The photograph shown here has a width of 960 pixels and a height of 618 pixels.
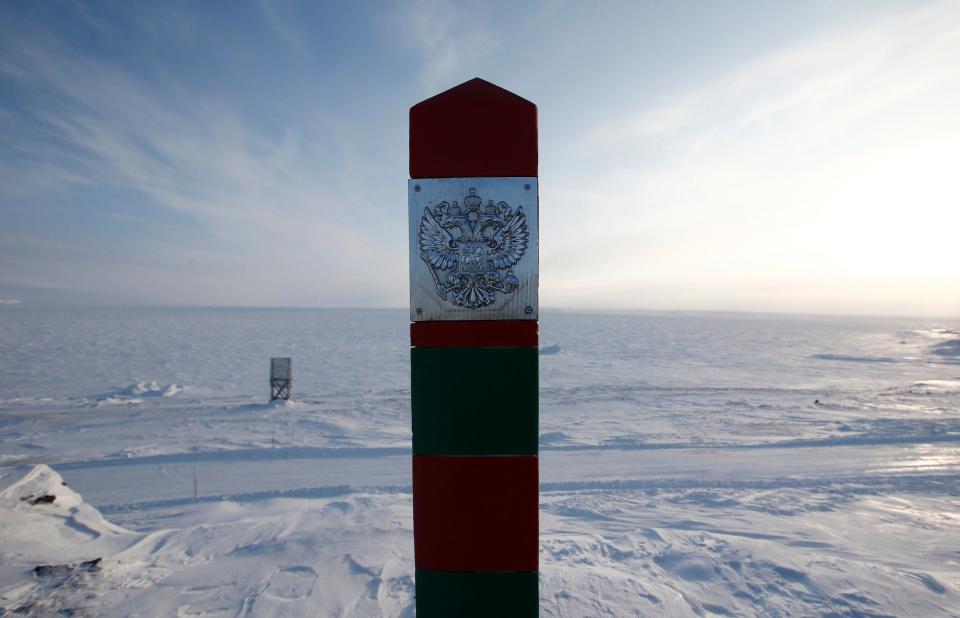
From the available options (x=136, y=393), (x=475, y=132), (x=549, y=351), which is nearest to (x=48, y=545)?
(x=475, y=132)

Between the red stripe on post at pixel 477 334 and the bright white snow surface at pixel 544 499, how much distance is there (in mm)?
265

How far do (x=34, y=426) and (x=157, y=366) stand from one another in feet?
35.0

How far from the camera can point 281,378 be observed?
1333cm

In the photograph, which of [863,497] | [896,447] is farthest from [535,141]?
[896,447]

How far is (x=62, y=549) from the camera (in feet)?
12.8

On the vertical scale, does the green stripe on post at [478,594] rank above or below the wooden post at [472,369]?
below

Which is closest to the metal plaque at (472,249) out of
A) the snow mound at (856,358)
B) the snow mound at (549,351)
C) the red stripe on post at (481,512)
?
the red stripe on post at (481,512)

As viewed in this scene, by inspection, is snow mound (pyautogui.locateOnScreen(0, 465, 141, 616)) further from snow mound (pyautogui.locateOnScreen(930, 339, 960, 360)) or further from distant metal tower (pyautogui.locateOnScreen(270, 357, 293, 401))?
snow mound (pyautogui.locateOnScreen(930, 339, 960, 360))

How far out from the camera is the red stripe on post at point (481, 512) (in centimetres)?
193

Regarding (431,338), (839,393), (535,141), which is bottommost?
(839,393)

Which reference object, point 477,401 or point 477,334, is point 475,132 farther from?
point 477,401

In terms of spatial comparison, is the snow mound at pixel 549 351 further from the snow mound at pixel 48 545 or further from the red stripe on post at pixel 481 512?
the red stripe on post at pixel 481 512

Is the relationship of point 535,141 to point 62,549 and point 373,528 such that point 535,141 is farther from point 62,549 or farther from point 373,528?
point 62,549

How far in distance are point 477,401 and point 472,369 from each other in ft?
0.48
